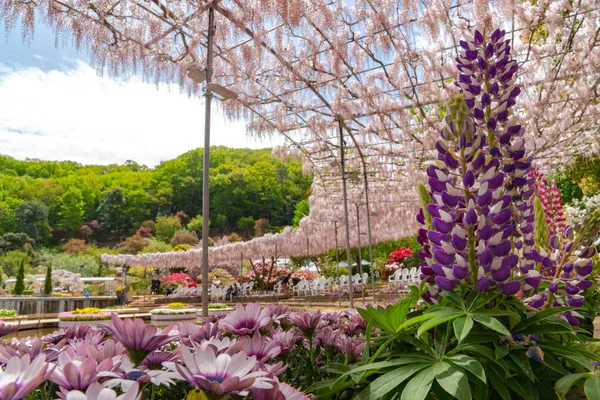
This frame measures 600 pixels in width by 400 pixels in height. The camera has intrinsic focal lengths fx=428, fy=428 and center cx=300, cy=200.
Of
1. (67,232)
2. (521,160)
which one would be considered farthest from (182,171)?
(521,160)

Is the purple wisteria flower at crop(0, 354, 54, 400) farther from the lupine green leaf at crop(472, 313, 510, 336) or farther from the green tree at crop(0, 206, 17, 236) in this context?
the green tree at crop(0, 206, 17, 236)

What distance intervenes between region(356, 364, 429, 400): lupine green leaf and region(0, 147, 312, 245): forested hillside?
46.6 m

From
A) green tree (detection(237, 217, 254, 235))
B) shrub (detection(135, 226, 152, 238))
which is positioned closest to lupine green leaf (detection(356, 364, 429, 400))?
green tree (detection(237, 217, 254, 235))

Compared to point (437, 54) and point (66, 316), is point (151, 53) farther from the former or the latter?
point (66, 316)

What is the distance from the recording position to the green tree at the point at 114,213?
174ft

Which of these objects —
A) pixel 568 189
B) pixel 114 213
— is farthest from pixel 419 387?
pixel 114 213

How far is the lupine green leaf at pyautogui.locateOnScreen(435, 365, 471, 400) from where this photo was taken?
0.60 m

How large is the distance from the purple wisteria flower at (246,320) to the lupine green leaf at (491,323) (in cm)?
37

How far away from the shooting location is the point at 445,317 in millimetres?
727

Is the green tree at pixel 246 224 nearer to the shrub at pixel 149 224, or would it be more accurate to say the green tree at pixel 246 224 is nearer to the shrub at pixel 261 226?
the shrub at pixel 261 226

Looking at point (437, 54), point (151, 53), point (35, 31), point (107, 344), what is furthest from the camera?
point (437, 54)

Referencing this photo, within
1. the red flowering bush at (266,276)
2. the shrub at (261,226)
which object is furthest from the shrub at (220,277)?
the shrub at (261,226)

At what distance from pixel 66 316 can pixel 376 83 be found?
23.6 ft

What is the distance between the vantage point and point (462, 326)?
2.32ft
